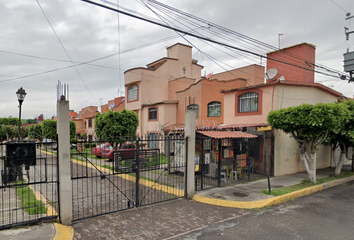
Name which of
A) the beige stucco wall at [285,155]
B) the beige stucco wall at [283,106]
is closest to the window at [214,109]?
the beige stucco wall at [283,106]

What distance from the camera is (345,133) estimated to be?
1077cm

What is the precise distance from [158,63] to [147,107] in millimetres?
6383

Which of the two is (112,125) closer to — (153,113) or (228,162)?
(228,162)

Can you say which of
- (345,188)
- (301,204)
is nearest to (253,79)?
(345,188)

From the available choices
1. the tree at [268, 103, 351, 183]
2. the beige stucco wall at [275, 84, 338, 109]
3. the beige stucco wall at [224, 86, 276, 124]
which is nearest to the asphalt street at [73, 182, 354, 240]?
the tree at [268, 103, 351, 183]

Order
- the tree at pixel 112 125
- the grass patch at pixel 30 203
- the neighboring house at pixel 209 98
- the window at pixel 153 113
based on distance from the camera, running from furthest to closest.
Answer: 1. the window at pixel 153 113
2. the neighboring house at pixel 209 98
3. the tree at pixel 112 125
4. the grass patch at pixel 30 203

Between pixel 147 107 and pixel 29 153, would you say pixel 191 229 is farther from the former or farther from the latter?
pixel 147 107

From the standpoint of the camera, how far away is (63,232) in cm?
491

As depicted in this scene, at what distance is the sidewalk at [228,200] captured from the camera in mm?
4730

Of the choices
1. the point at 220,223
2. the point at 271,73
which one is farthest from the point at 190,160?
the point at 271,73

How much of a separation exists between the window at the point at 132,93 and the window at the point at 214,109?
10333mm

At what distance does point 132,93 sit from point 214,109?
11.8 meters

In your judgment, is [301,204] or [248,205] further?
[301,204]

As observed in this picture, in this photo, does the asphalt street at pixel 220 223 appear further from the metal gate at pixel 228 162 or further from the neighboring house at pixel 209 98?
the neighboring house at pixel 209 98
